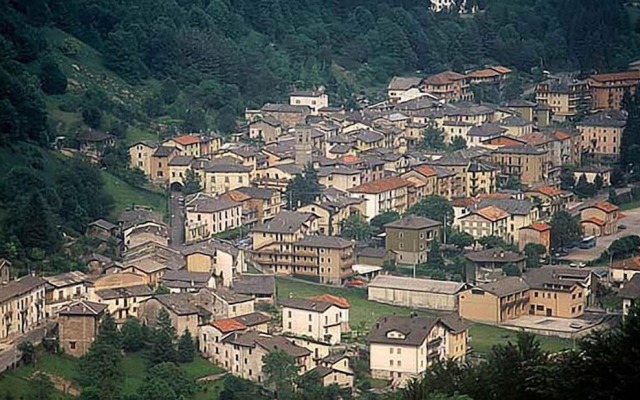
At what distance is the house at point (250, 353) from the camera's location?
1382cm

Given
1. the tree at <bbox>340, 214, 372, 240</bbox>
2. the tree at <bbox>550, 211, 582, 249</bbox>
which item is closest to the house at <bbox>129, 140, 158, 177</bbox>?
the tree at <bbox>340, 214, 372, 240</bbox>

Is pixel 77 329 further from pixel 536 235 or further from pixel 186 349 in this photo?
pixel 536 235

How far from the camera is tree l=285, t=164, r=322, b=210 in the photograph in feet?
63.9

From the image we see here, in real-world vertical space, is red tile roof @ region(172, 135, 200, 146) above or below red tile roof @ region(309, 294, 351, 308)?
above

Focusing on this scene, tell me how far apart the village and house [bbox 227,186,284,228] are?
0.02 m

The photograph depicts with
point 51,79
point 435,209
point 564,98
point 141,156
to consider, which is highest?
point 51,79

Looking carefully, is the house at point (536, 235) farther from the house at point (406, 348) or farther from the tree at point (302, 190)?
the house at point (406, 348)

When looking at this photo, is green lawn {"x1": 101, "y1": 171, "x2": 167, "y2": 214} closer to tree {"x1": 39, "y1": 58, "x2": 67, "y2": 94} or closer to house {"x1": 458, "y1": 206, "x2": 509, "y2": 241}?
tree {"x1": 39, "y1": 58, "x2": 67, "y2": 94}

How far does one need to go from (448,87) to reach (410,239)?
8.83 metres

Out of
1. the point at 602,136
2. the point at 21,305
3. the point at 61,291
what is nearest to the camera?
the point at 21,305

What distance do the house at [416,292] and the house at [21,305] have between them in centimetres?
333

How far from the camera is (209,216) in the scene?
1836 centimetres

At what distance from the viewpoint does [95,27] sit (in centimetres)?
2383

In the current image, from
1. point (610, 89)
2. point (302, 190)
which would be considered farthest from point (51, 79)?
point (610, 89)
